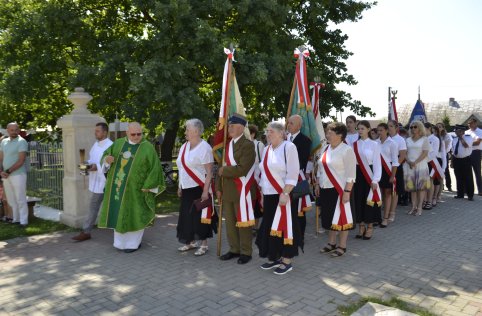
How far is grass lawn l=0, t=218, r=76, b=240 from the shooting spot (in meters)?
7.12

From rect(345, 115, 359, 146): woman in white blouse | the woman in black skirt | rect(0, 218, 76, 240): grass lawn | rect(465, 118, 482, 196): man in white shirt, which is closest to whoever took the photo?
the woman in black skirt

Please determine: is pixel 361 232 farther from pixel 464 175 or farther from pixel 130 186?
pixel 464 175

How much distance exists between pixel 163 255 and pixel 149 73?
14.8ft

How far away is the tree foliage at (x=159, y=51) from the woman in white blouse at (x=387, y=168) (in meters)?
3.33

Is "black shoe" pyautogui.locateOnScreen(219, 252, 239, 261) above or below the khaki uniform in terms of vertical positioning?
below

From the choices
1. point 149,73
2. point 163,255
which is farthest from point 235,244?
point 149,73

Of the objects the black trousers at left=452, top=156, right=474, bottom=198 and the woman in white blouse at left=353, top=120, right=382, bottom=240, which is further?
the black trousers at left=452, top=156, right=474, bottom=198

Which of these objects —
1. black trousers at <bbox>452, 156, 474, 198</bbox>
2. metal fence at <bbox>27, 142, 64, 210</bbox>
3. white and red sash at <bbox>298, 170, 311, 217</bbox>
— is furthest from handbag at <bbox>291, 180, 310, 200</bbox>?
black trousers at <bbox>452, 156, 474, 198</bbox>

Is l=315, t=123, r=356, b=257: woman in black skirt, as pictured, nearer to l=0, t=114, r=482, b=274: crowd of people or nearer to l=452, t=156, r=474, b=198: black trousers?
l=0, t=114, r=482, b=274: crowd of people

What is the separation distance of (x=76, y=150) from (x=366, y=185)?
513cm

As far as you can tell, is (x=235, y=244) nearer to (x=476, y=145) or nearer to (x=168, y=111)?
(x=168, y=111)

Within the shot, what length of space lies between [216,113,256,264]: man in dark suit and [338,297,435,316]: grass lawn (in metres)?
1.66

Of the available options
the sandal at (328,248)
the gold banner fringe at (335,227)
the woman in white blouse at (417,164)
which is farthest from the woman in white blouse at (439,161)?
the gold banner fringe at (335,227)

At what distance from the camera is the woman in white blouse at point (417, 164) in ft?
27.6
